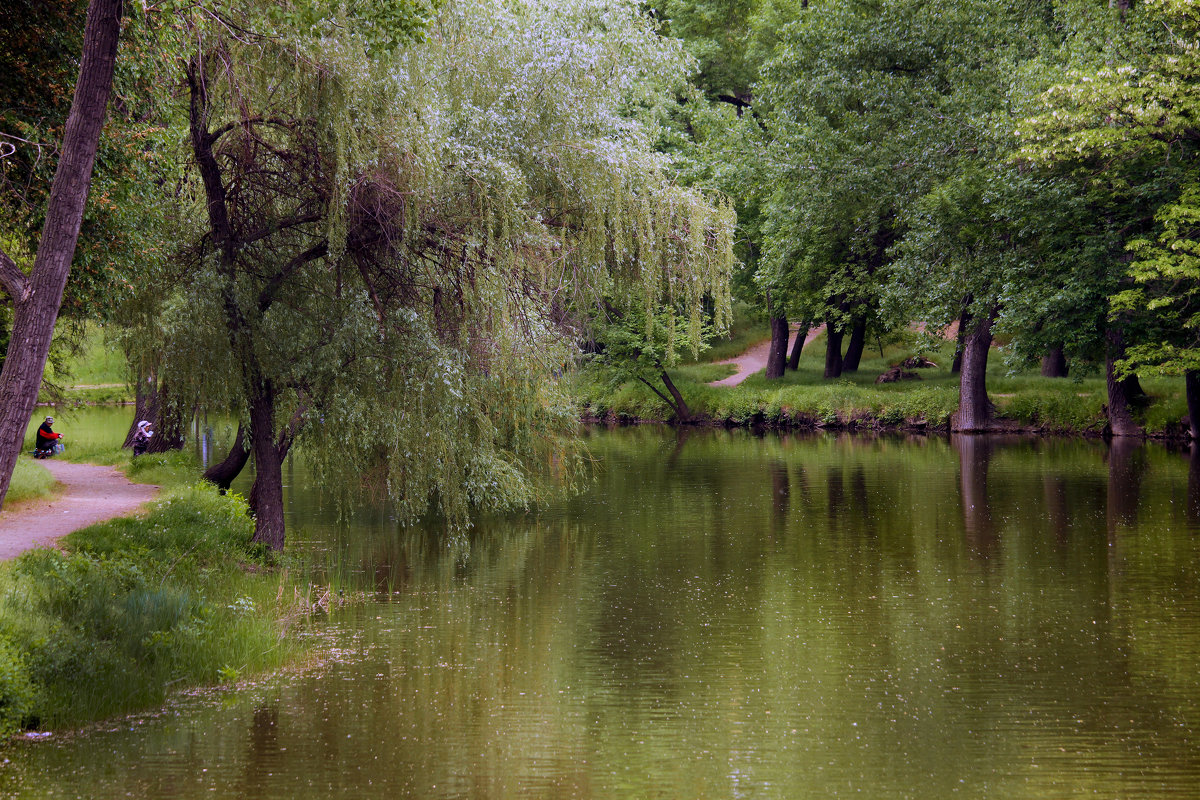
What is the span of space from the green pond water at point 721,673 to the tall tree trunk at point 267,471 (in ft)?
2.89

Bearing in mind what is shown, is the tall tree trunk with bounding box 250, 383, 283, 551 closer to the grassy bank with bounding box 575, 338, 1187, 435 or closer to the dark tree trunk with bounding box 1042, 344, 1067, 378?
the grassy bank with bounding box 575, 338, 1187, 435

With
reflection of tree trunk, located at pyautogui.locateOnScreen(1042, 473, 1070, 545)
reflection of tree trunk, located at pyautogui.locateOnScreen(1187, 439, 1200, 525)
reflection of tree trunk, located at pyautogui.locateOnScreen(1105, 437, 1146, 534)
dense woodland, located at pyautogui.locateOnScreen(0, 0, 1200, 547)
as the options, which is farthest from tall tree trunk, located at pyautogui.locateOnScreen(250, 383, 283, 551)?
reflection of tree trunk, located at pyautogui.locateOnScreen(1187, 439, 1200, 525)

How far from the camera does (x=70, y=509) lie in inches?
607

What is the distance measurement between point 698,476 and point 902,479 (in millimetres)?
4493

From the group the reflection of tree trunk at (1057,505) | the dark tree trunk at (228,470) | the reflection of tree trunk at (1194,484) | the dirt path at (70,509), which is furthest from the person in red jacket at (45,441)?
→ the reflection of tree trunk at (1194,484)

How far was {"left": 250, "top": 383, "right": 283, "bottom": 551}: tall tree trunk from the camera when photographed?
13430mm

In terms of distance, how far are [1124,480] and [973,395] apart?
35.4 ft

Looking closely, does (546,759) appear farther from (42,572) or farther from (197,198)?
(197,198)

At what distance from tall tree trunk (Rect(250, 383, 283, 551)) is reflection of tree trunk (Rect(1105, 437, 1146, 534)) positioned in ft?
39.0

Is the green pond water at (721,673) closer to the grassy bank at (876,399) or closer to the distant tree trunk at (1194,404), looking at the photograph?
the distant tree trunk at (1194,404)

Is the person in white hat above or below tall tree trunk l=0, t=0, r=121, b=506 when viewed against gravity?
below

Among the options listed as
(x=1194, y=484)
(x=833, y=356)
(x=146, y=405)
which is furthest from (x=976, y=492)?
(x=833, y=356)

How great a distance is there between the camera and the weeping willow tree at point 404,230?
11141mm

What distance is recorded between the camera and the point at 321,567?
14531 mm
